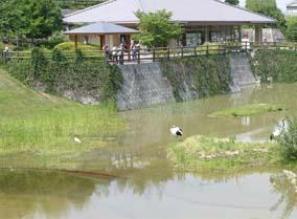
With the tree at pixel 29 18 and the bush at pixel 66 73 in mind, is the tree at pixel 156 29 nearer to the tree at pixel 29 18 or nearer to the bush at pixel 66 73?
the tree at pixel 29 18

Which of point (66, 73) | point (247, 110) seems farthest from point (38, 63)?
point (247, 110)

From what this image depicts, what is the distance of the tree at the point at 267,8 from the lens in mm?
78050

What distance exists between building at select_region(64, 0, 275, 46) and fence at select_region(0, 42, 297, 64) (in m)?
3.14

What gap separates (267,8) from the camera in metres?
81.8

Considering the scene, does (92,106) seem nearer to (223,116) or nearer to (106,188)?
(223,116)

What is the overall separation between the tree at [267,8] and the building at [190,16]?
2277cm

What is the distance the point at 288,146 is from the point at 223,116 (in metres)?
11.7

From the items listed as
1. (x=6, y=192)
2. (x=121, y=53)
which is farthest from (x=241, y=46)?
(x=6, y=192)

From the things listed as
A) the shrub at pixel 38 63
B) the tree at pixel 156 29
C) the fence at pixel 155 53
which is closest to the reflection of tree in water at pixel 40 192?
the shrub at pixel 38 63

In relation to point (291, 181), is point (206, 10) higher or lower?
higher

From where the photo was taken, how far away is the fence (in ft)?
115

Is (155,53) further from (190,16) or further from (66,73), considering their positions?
(190,16)

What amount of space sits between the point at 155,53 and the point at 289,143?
59.4ft

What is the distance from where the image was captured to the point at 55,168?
22.6m
